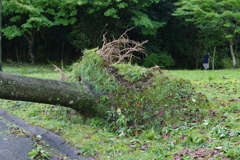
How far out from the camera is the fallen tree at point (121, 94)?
183 inches

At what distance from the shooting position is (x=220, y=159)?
3188mm

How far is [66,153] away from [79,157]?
0.91 feet

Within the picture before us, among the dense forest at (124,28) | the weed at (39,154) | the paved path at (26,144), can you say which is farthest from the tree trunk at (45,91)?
the dense forest at (124,28)

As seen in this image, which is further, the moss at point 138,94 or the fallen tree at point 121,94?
the moss at point 138,94

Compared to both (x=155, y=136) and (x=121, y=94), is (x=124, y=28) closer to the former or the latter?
(x=121, y=94)

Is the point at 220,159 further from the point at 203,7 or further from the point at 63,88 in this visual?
the point at 203,7

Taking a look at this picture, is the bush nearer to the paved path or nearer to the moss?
the moss

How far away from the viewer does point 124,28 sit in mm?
18859

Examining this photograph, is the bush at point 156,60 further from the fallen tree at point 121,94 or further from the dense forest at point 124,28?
the fallen tree at point 121,94

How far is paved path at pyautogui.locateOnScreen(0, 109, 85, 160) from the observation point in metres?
3.60

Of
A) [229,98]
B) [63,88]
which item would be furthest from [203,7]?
[63,88]

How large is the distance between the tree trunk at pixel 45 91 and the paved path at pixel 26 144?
0.59m

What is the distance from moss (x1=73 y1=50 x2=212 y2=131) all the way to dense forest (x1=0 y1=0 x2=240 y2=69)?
32.5 feet

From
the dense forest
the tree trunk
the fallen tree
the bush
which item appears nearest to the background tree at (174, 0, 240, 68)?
the dense forest
